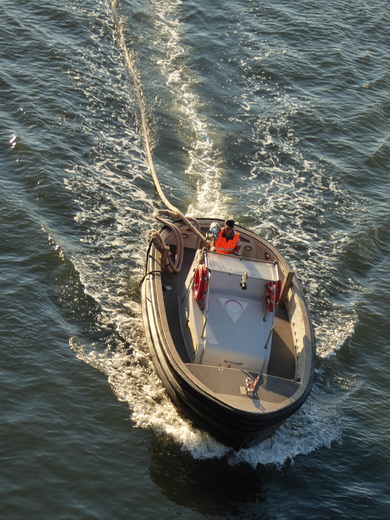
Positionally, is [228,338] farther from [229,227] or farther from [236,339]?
[229,227]

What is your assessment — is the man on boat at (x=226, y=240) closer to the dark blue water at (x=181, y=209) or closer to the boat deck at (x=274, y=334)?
the boat deck at (x=274, y=334)

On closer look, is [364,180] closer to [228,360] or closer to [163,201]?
[163,201]

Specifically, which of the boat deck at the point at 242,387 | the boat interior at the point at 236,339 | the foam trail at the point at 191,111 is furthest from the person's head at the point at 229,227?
the foam trail at the point at 191,111

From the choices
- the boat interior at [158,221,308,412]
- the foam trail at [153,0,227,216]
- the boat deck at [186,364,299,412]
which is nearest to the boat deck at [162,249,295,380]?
the boat interior at [158,221,308,412]

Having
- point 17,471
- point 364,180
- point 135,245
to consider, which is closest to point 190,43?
point 364,180

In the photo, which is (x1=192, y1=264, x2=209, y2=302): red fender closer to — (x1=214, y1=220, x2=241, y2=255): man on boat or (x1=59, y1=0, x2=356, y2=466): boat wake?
(x1=214, y1=220, x2=241, y2=255): man on boat

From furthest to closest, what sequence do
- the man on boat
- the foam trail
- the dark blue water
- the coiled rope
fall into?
the foam trail → the coiled rope → the man on boat → the dark blue water
